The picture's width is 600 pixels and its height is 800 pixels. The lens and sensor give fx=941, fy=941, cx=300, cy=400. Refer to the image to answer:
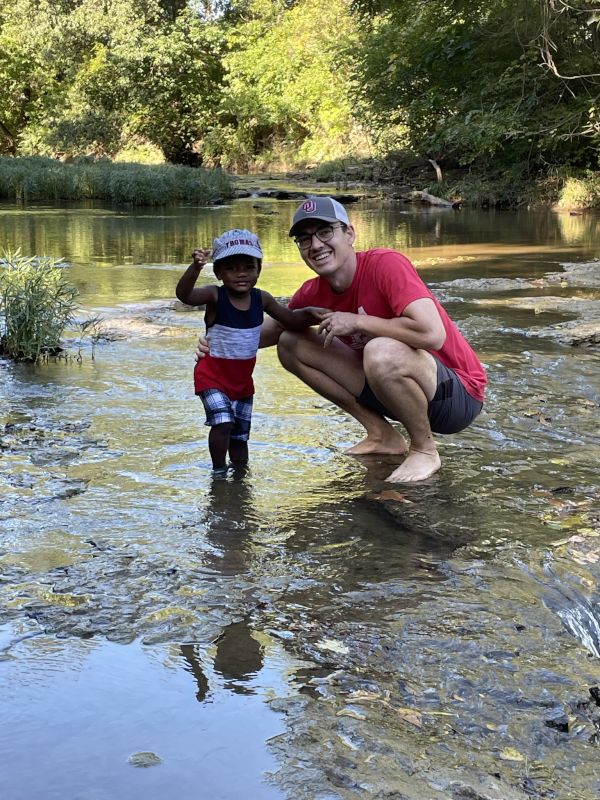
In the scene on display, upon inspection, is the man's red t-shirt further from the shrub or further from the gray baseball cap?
the shrub

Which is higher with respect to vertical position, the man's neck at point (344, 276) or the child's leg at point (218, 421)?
the man's neck at point (344, 276)

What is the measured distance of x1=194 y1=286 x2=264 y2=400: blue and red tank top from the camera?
4.50 m

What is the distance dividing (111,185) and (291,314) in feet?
80.4

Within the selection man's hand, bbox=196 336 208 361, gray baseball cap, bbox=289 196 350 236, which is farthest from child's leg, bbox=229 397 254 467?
gray baseball cap, bbox=289 196 350 236

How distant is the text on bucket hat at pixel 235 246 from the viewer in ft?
14.0

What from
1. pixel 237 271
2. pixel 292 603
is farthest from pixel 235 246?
pixel 292 603

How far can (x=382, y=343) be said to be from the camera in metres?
4.32

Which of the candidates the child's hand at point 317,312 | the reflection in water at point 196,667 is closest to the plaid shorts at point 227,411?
the child's hand at point 317,312

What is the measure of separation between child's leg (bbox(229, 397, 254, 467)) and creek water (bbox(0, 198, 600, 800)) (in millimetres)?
104

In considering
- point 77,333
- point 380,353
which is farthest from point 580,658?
point 77,333

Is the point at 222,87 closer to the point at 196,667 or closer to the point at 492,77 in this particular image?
the point at 492,77

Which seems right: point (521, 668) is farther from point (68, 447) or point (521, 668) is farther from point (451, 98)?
point (451, 98)

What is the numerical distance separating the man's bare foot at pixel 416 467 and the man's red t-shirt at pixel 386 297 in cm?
40

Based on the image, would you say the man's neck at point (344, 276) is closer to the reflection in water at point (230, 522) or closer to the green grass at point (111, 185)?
the reflection in water at point (230, 522)
